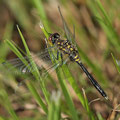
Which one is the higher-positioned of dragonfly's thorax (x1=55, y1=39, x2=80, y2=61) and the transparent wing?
the transparent wing

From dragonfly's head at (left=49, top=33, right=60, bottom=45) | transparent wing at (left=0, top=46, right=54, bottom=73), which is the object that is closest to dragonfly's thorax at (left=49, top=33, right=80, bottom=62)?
dragonfly's head at (left=49, top=33, right=60, bottom=45)

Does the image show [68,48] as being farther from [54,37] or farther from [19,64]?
[19,64]

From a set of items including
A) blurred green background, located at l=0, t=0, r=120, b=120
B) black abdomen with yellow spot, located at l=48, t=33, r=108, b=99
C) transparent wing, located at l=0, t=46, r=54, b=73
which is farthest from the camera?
black abdomen with yellow spot, located at l=48, t=33, r=108, b=99

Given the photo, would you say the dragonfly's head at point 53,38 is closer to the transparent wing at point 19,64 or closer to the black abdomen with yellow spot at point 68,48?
the black abdomen with yellow spot at point 68,48

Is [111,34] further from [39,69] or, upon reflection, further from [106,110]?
[39,69]

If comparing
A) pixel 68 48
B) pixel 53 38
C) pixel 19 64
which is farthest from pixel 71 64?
pixel 19 64

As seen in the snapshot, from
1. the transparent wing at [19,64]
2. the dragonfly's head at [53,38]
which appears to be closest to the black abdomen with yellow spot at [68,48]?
the dragonfly's head at [53,38]

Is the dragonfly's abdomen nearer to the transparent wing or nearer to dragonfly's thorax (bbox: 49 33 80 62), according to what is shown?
dragonfly's thorax (bbox: 49 33 80 62)
